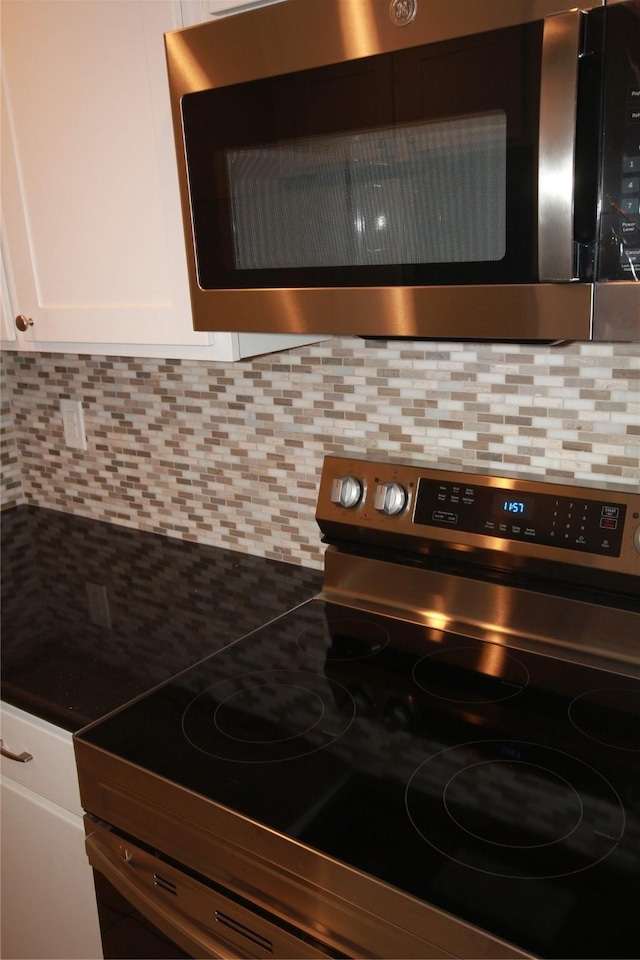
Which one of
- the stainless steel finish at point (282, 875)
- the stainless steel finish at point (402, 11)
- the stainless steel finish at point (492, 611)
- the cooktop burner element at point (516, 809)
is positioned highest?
the stainless steel finish at point (402, 11)

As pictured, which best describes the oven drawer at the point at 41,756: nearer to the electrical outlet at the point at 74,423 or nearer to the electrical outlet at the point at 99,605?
the electrical outlet at the point at 99,605

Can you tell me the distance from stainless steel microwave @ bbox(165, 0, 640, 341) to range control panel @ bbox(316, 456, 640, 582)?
14.7 inches

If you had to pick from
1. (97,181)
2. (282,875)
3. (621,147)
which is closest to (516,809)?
(282,875)

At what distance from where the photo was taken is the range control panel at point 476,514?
3.74ft

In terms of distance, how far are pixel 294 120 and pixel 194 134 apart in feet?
0.56

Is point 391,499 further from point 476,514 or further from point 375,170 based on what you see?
point 375,170

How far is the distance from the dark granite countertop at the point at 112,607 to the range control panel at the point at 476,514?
8.7 inches

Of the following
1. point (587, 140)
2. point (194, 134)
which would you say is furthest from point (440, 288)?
point (194, 134)

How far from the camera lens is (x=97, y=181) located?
1310 millimetres

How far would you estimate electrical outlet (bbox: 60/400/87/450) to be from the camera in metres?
1.91

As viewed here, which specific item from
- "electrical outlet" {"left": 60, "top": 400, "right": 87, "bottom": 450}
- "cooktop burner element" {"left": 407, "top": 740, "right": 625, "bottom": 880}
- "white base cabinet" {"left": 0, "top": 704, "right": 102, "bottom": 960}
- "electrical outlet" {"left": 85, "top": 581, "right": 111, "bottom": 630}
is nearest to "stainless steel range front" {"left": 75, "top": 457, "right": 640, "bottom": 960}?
"cooktop burner element" {"left": 407, "top": 740, "right": 625, "bottom": 880}

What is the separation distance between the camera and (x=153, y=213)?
1.25m

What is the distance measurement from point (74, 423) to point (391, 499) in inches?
37.0

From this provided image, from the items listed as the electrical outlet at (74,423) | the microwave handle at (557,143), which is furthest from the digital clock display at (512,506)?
the electrical outlet at (74,423)
